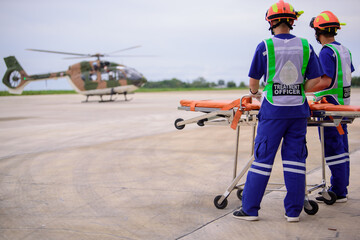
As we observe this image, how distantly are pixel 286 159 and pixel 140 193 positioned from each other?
1.82m

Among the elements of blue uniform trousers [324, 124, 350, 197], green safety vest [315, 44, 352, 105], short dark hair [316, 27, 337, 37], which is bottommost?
blue uniform trousers [324, 124, 350, 197]

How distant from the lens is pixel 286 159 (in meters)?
3.69

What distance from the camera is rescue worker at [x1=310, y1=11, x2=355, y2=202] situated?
4156 mm

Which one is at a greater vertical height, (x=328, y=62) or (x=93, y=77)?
(x=93, y=77)

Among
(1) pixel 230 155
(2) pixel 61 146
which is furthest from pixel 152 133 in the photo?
(1) pixel 230 155

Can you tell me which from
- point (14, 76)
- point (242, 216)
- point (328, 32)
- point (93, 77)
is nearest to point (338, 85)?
point (328, 32)

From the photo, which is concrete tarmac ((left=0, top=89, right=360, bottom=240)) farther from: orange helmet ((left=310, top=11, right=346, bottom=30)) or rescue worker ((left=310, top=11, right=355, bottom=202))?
orange helmet ((left=310, top=11, right=346, bottom=30))

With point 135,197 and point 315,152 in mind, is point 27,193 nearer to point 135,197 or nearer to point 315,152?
point 135,197

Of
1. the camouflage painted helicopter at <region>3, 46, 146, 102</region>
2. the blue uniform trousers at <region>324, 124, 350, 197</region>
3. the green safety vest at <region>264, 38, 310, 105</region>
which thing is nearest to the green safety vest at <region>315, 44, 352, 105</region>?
the blue uniform trousers at <region>324, 124, 350, 197</region>

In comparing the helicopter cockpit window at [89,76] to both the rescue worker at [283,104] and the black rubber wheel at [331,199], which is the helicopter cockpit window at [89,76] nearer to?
the black rubber wheel at [331,199]

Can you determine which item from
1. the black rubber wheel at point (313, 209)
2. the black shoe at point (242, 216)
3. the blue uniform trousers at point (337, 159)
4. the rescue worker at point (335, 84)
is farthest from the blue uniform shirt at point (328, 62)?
the black shoe at point (242, 216)

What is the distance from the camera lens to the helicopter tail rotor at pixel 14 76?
30.0m

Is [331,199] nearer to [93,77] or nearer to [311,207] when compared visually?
[311,207]

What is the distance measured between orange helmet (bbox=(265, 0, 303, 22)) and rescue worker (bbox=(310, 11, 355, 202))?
0.72 meters
